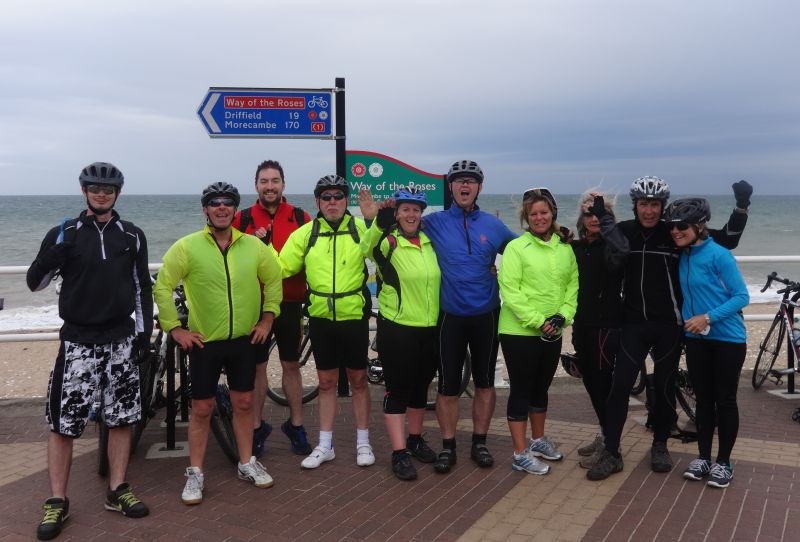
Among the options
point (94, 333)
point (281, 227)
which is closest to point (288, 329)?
point (281, 227)

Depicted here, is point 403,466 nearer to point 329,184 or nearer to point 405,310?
point 405,310

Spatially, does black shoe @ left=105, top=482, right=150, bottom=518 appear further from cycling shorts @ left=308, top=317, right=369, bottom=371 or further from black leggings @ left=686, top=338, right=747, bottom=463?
black leggings @ left=686, top=338, right=747, bottom=463

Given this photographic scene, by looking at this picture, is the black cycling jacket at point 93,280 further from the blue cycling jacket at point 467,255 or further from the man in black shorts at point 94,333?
the blue cycling jacket at point 467,255

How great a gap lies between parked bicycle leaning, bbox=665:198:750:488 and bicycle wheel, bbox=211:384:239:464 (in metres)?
3.07

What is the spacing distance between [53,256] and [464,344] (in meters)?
2.58

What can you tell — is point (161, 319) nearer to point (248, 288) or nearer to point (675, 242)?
point (248, 288)

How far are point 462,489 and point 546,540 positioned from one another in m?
0.80

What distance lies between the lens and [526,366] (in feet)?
14.5

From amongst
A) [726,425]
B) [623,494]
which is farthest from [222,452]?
[726,425]

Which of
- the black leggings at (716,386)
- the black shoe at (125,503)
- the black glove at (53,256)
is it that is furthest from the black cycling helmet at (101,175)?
the black leggings at (716,386)

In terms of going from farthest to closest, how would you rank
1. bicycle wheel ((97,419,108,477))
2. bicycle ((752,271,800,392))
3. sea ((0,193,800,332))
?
sea ((0,193,800,332)) → bicycle ((752,271,800,392)) → bicycle wheel ((97,419,108,477))

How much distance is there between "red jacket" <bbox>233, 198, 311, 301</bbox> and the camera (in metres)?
4.80

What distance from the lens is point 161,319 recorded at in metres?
3.99

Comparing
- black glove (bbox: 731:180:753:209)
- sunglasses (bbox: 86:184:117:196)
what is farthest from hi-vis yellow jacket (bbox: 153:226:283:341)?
black glove (bbox: 731:180:753:209)
